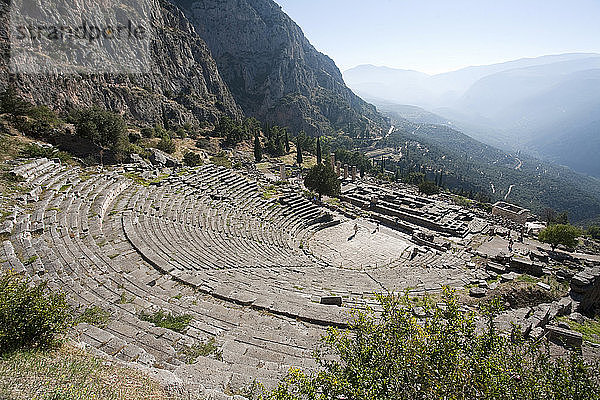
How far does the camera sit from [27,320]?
6.62 metres

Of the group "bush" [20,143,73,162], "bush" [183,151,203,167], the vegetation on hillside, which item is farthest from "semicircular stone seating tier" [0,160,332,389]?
the vegetation on hillside

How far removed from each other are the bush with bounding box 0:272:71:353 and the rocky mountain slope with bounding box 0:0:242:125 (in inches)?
1719

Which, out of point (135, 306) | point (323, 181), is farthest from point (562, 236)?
point (135, 306)

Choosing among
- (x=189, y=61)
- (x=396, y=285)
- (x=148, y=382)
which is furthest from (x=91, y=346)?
(x=189, y=61)

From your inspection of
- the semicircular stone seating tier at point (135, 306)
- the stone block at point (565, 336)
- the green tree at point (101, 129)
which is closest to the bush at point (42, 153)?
the green tree at point (101, 129)

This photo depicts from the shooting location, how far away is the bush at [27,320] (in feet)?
21.2

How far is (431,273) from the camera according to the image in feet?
67.4

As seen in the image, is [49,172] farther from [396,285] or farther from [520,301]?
[520,301]

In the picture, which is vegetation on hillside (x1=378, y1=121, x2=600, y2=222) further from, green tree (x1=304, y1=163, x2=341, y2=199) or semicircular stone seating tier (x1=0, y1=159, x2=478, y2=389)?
semicircular stone seating tier (x1=0, y1=159, x2=478, y2=389)

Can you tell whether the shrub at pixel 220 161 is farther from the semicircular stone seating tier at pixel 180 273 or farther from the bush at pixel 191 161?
the semicircular stone seating tier at pixel 180 273

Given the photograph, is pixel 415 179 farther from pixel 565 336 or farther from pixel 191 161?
pixel 565 336

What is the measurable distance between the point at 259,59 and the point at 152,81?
73608 millimetres

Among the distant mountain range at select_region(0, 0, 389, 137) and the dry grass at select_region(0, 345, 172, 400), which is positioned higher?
the distant mountain range at select_region(0, 0, 389, 137)

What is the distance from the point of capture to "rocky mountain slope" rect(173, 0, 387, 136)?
393 ft
